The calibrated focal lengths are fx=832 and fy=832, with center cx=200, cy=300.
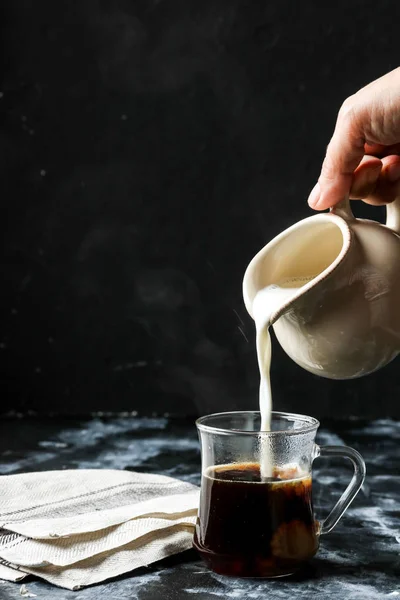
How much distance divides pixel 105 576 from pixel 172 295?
1217mm

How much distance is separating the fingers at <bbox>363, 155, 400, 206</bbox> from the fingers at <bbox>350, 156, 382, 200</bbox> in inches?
0.7

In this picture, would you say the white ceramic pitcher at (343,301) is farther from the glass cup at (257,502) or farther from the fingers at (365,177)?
the fingers at (365,177)

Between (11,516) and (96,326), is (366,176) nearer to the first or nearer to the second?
(11,516)

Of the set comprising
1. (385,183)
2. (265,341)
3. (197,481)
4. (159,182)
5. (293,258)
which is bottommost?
(197,481)

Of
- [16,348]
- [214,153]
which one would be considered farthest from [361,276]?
[16,348]

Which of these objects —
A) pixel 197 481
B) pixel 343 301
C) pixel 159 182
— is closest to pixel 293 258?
pixel 343 301

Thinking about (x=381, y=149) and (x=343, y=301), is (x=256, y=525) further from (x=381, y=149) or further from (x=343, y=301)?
(x=381, y=149)

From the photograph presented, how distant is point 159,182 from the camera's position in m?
2.12

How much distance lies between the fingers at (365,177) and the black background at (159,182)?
0.75 meters

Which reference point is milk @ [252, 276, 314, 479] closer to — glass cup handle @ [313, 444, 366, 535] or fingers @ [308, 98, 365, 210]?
glass cup handle @ [313, 444, 366, 535]

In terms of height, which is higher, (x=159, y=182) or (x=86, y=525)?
(x=159, y=182)

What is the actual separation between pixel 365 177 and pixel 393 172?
0.07m

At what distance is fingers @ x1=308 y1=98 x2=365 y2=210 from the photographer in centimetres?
117

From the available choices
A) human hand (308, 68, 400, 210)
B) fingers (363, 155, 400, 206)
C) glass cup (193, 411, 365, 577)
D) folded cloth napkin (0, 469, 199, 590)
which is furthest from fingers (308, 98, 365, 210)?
folded cloth napkin (0, 469, 199, 590)
